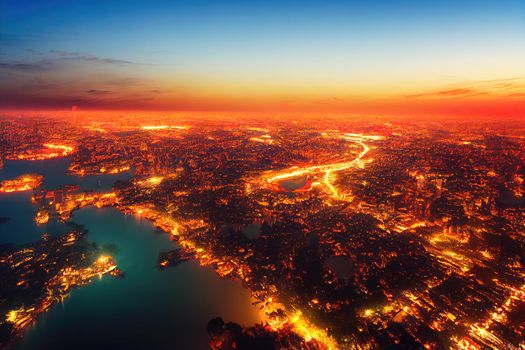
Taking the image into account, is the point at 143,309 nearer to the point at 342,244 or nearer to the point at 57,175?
the point at 342,244

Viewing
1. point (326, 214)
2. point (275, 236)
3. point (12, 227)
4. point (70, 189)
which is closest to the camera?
point (275, 236)

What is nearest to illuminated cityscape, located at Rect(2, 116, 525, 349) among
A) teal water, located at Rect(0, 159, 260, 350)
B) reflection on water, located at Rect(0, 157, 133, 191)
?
teal water, located at Rect(0, 159, 260, 350)

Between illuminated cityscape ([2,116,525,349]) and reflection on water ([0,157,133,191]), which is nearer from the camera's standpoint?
illuminated cityscape ([2,116,525,349])

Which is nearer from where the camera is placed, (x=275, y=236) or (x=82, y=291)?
(x=82, y=291)

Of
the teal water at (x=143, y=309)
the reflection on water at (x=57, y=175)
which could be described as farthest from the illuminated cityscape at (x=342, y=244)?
the reflection on water at (x=57, y=175)

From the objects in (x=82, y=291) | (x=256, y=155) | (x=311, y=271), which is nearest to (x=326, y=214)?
(x=311, y=271)

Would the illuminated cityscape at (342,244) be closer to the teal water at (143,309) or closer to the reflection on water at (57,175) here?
the teal water at (143,309)

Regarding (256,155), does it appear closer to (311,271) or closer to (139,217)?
(139,217)

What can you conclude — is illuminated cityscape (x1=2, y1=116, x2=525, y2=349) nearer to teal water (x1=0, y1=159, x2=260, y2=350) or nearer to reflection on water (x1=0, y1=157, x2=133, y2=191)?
teal water (x1=0, y1=159, x2=260, y2=350)
